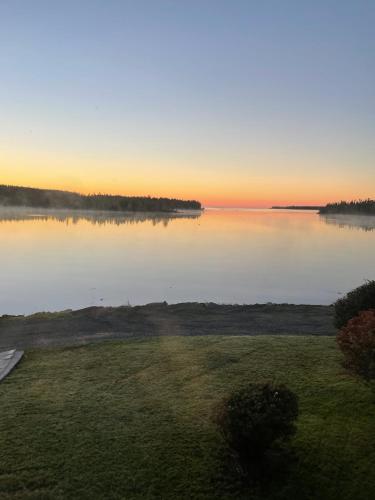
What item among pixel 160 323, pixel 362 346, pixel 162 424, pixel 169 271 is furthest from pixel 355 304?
pixel 169 271

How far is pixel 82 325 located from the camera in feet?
60.3

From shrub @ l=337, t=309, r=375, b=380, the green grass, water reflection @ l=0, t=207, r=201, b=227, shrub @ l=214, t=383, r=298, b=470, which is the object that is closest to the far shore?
→ the green grass

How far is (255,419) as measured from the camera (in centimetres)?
642

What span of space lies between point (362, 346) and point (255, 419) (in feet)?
9.54

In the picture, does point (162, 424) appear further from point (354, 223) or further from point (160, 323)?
Result: point (354, 223)

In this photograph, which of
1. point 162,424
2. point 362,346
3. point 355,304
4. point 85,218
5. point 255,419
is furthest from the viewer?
point 85,218

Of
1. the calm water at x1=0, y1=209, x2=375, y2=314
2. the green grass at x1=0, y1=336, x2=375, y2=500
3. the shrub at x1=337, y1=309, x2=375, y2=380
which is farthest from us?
the calm water at x1=0, y1=209, x2=375, y2=314

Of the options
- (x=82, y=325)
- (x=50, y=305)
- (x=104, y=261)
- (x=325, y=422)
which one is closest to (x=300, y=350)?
(x=325, y=422)

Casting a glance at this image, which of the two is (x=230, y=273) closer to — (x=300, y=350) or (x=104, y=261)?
(x=104, y=261)

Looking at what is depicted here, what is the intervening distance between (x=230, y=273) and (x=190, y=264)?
5377 millimetres

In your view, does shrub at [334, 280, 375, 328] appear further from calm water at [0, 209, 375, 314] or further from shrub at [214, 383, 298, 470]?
calm water at [0, 209, 375, 314]

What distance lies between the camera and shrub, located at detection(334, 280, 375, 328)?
41.4 ft

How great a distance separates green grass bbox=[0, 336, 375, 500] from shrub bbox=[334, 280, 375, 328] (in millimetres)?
1051

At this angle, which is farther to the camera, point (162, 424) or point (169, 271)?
point (169, 271)
